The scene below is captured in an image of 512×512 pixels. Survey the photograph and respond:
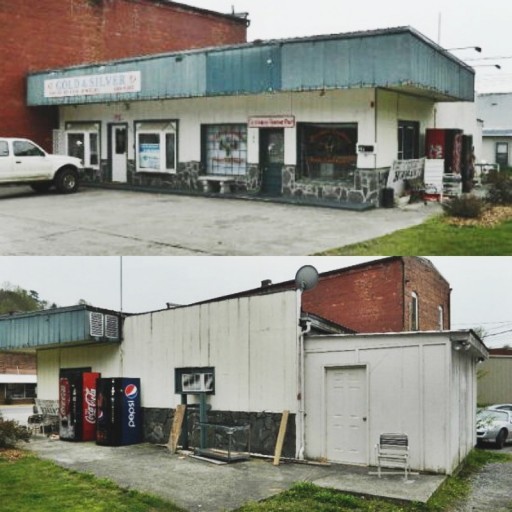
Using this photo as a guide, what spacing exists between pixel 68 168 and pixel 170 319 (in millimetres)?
9516

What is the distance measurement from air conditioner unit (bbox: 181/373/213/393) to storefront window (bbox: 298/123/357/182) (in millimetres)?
7812

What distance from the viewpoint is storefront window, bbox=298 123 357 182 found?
1933 centimetres

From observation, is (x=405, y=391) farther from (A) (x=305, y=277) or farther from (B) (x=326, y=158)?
(B) (x=326, y=158)

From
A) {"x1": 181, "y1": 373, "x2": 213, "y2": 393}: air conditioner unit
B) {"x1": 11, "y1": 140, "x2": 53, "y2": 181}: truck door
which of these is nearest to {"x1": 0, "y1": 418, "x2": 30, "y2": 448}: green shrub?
Result: {"x1": 181, "y1": 373, "x2": 213, "y2": 393}: air conditioner unit

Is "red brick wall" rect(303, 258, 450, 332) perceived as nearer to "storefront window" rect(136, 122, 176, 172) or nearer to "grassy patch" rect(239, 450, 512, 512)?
"storefront window" rect(136, 122, 176, 172)

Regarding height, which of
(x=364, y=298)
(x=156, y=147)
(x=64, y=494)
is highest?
(x=156, y=147)

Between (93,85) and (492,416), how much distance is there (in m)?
16.4

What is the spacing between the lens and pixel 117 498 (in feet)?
29.2

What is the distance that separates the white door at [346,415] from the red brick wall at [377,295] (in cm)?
867

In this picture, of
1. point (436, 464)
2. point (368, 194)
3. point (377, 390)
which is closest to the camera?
point (436, 464)

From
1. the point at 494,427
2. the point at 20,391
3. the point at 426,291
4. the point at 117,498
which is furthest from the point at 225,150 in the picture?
the point at 20,391

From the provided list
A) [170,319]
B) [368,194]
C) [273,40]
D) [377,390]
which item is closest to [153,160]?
[273,40]

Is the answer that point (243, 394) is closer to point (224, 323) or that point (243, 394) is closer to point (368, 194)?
point (224, 323)

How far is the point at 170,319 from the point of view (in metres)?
14.7
